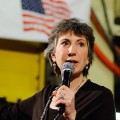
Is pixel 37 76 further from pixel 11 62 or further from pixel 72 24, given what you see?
pixel 72 24

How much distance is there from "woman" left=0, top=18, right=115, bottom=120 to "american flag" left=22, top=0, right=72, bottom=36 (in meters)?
1.42

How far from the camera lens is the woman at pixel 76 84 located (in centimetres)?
119

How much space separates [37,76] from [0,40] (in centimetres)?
44

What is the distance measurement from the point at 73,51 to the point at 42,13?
1740 mm

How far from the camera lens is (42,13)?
2896 millimetres

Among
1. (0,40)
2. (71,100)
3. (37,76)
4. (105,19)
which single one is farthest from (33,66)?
(71,100)

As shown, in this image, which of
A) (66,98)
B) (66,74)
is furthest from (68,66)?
(66,98)

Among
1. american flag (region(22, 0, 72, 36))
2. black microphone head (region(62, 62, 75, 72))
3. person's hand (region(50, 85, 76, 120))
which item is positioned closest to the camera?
person's hand (region(50, 85, 76, 120))

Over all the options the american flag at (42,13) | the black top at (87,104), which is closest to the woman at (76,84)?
the black top at (87,104)

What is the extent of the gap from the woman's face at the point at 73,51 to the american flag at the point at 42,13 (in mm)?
1548

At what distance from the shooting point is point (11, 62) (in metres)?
3.09

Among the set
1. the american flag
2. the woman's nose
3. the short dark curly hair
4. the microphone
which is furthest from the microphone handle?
the american flag

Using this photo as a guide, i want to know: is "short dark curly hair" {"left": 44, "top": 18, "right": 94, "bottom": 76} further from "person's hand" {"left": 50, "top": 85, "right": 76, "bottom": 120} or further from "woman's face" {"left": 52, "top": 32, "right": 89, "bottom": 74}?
"person's hand" {"left": 50, "top": 85, "right": 76, "bottom": 120}

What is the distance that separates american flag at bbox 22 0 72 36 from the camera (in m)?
2.81
